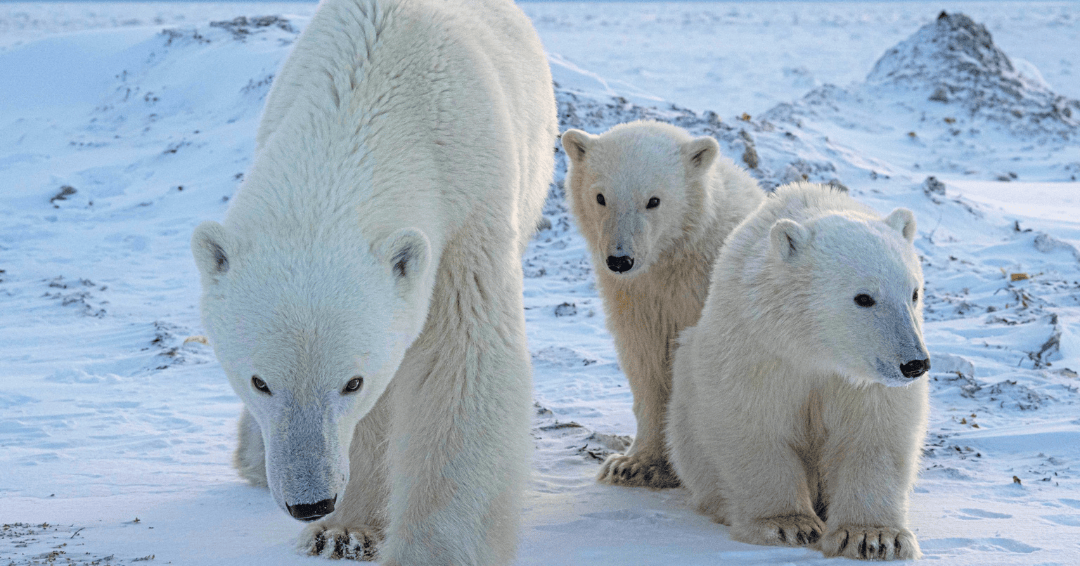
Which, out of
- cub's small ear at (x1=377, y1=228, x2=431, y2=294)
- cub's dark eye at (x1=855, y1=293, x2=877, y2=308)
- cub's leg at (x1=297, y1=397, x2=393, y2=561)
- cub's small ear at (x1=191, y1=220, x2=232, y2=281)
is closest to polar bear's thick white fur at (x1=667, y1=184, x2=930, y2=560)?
cub's dark eye at (x1=855, y1=293, x2=877, y2=308)

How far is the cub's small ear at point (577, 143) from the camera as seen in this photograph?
4.59 m

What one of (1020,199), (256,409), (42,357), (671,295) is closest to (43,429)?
(42,357)

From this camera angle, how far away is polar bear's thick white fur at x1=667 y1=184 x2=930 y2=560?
3143 mm

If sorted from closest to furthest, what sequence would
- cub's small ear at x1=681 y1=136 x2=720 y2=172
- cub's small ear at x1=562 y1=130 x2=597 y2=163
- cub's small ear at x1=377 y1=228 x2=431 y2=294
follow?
cub's small ear at x1=377 y1=228 x2=431 y2=294
cub's small ear at x1=681 y1=136 x2=720 y2=172
cub's small ear at x1=562 y1=130 x2=597 y2=163

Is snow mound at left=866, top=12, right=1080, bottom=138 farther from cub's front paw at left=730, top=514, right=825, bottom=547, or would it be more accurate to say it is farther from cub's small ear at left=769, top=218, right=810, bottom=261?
cub's front paw at left=730, top=514, right=825, bottom=547

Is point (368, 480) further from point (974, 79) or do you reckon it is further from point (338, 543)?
point (974, 79)

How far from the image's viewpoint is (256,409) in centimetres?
255

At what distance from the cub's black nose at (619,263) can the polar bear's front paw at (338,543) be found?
1.53 m

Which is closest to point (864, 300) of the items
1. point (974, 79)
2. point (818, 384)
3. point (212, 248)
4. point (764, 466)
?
point (818, 384)

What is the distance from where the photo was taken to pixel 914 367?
9.78ft

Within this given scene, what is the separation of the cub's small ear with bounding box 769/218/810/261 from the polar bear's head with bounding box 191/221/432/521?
4.45 feet

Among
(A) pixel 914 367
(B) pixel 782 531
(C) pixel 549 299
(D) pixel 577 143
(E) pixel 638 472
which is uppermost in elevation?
(D) pixel 577 143

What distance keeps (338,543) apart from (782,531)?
1538 mm

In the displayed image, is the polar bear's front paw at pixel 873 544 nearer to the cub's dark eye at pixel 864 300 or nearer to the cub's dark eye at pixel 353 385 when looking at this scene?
the cub's dark eye at pixel 864 300
